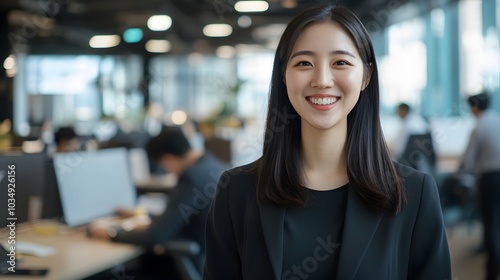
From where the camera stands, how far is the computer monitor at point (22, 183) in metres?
2.47

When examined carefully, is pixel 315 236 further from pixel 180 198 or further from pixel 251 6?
pixel 251 6

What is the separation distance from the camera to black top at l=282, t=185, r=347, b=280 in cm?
124

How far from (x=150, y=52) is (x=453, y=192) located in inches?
512

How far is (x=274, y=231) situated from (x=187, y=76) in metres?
19.2

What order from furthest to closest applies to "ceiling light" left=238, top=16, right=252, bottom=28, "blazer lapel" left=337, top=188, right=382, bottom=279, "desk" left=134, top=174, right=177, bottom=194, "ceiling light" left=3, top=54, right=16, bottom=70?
1. "ceiling light" left=238, top=16, right=252, bottom=28
2. "ceiling light" left=3, top=54, right=16, bottom=70
3. "desk" left=134, top=174, right=177, bottom=194
4. "blazer lapel" left=337, top=188, right=382, bottom=279

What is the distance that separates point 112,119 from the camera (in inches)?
584

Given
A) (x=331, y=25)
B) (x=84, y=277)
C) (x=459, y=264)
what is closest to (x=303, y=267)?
(x=331, y=25)

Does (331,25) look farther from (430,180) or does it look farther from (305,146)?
(430,180)

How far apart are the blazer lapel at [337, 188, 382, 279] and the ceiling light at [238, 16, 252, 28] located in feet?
42.5

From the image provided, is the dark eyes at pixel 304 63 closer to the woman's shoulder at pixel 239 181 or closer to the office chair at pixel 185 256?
the woman's shoulder at pixel 239 181

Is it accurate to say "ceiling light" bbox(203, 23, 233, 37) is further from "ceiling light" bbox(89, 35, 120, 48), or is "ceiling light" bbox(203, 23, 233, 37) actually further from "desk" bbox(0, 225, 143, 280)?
"desk" bbox(0, 225, 143, 280)

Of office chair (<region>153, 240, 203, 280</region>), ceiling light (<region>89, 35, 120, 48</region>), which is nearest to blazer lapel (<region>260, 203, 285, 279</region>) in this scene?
office chair (<region>153, 240, 203, 280</region>)

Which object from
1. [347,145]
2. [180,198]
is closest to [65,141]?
[180,198]

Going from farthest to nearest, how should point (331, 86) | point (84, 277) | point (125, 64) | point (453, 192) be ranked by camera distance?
1. point (125, 64)
2. point (453, 192)
3. point (84, 277)
4. point (331, 86)
